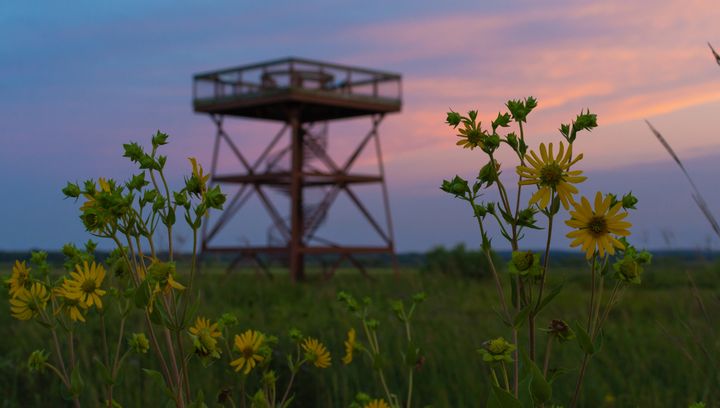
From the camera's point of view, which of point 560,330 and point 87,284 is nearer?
point 560,330

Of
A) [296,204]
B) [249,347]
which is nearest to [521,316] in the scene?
[249,347]

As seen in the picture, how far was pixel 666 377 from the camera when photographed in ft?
19.6

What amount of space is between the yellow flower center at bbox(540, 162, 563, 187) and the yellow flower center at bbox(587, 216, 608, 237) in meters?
0.17

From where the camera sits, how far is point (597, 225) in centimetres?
207

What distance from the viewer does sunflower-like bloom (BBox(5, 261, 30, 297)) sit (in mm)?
2787

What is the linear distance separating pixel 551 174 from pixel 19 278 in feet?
6.51

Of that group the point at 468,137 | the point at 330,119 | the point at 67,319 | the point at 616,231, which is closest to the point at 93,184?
the point at 67,319

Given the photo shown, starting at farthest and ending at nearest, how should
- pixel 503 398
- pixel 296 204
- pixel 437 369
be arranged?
pixel 296 204, pixel 437 369, pixel 503 398

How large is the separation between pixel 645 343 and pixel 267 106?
20496 mm

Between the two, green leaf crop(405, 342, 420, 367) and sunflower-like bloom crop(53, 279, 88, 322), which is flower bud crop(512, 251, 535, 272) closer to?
green leaf crop(405, 342, 420, 367)

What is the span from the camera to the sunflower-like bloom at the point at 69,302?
8.20ft

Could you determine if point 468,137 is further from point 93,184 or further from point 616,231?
point 93,184

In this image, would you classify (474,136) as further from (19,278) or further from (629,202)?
(19,278)

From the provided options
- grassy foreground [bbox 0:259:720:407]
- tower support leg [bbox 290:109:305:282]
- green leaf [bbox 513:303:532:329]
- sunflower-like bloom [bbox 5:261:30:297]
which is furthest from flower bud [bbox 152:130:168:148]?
tower support leg [bbox 290:109:305:282]
